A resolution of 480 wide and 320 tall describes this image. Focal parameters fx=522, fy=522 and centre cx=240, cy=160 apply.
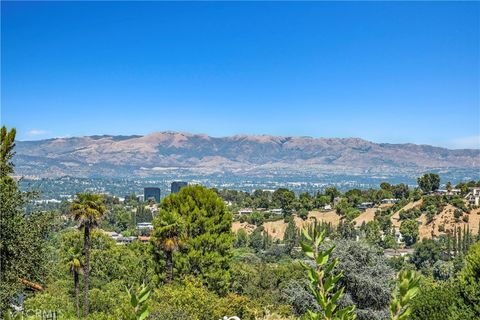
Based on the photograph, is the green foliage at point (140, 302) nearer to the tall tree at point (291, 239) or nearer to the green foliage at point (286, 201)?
the tall tree at point (291, 239)

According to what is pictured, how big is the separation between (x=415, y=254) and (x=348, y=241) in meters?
46.4

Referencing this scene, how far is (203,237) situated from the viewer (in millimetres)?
19562

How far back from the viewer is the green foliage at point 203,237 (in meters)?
19.5

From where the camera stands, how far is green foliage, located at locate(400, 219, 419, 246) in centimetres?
7150

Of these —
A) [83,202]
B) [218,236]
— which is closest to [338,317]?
[83,202]

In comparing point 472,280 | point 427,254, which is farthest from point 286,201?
point 472,280

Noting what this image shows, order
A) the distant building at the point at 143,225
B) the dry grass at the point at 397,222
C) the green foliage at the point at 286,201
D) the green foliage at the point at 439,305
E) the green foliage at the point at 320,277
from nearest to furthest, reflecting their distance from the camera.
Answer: the green foliage at the point at 320,277, the green foliage at the point at 439,305, the dry grass at the point at 397,222, the green foliage at the point at 286,201, the distant building at the point at 143,225

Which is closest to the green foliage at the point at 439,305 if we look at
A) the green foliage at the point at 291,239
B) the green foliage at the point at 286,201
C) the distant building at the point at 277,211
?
the green foliage at the point at 291,239

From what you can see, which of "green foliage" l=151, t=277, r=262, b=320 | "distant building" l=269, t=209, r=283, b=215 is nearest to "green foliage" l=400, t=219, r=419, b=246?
"distant building" l=269, t=209, r=283, b=215

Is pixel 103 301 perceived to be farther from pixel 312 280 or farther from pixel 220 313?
pixel 312 280

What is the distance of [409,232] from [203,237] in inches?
2279

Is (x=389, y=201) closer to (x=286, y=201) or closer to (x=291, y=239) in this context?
(x=286, y=201)

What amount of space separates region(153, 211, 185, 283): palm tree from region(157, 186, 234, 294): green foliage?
2.45 ft

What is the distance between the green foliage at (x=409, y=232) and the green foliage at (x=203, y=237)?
56529 mm
